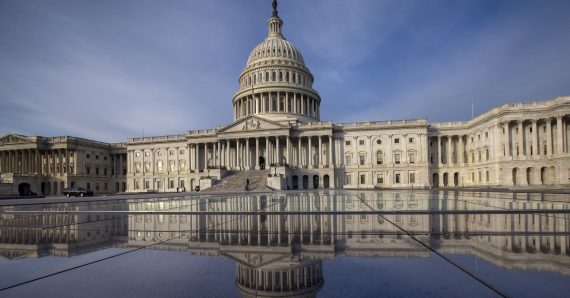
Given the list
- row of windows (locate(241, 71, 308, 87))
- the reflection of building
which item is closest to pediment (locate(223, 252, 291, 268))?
the reflection of building

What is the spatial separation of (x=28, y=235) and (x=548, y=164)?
6866cm

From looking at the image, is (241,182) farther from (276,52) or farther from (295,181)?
(276,52)

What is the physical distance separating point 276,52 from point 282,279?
96.0 meters

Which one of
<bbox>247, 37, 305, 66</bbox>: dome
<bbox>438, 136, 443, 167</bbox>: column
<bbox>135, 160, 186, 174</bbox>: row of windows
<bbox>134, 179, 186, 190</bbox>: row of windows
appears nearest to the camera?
<bbox>438, 136, 443, 167</bbox>: column

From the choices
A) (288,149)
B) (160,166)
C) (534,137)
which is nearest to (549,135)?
(534,137)

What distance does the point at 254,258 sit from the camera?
4.42 m

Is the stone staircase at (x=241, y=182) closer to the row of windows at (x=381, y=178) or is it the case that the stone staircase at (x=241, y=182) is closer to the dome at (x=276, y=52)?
the row of windows at (x=381, y=178)

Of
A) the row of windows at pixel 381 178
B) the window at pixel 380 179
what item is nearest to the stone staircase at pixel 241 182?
the row of windows at pixel 381 178

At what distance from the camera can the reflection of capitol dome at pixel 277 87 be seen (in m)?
86.6

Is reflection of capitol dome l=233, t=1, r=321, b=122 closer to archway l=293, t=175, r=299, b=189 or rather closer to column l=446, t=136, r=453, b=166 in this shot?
archway l=293, t=175, r=299, b=189

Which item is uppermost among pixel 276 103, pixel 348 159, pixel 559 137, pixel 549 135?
pixel 276 103

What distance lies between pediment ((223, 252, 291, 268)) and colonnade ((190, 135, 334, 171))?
215ft

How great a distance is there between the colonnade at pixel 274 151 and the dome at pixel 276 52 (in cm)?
3087

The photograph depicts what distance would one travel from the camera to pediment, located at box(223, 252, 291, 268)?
4.14 metres
